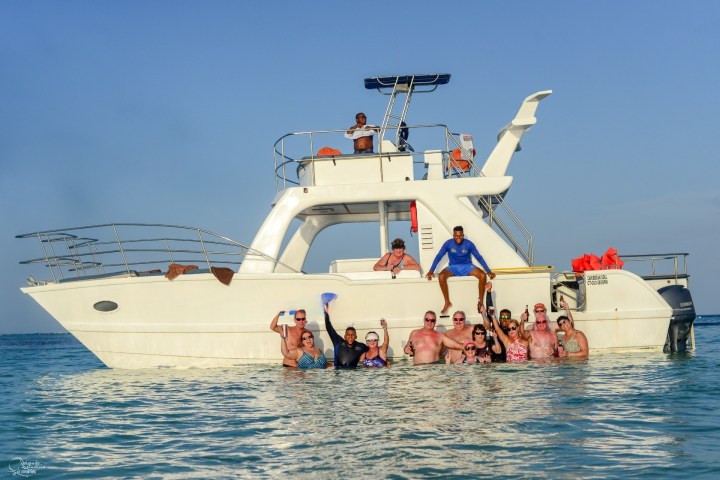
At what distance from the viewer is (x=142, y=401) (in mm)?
9633

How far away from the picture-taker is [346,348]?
478 inches

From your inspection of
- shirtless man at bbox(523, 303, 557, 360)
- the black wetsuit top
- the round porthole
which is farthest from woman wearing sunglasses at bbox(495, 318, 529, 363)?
the round porthole

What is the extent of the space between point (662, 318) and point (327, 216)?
252 inches

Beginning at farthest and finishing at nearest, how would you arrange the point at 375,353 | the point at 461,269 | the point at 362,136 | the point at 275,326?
the point at 362,136
the point at 461,269
the point at 275,326
the point at 375,353

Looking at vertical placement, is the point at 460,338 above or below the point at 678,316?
Result: below

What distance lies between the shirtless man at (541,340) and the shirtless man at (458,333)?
0.99m

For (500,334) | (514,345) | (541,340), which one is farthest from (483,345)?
(541,340)

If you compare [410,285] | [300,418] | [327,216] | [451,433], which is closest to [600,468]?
[451,433]

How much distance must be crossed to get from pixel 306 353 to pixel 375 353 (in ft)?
3.51

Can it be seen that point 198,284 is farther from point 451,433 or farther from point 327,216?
point 451,433

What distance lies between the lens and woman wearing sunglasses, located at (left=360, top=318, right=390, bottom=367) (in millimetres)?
12219

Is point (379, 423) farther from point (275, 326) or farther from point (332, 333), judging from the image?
point (275, 326)

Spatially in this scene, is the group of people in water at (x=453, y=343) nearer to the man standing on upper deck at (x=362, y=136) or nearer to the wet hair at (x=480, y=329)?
the wet hair at (x=480, y=329)

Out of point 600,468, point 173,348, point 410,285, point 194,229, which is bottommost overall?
point 600,468
